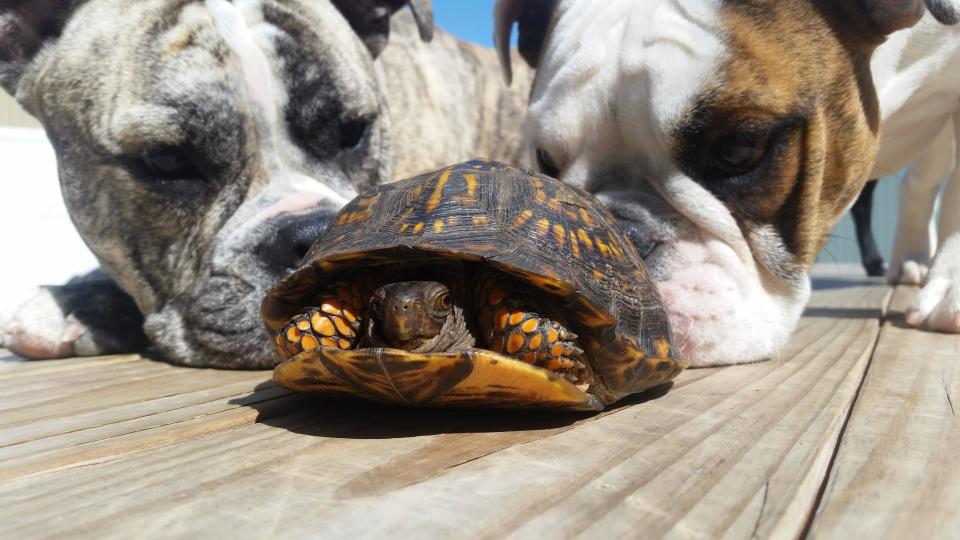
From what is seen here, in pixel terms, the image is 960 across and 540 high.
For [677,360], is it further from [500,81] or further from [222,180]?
[500,81]

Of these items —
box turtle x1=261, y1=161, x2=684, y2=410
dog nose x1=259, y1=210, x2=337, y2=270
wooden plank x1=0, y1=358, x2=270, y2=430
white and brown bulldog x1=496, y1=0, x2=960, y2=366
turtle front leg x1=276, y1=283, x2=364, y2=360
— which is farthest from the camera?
dog nose x1=259, y1=210, x2=337, y2=270

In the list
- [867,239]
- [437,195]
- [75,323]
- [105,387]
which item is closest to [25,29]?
[75,323]

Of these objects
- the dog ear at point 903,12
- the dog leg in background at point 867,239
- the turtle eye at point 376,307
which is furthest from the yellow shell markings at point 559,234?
the dog leg in background at point 867,239

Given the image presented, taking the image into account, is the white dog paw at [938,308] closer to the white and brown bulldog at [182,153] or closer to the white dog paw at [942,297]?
the white dog paw at [942,297]

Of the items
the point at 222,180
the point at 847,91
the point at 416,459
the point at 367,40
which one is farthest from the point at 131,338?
the point at 847,91

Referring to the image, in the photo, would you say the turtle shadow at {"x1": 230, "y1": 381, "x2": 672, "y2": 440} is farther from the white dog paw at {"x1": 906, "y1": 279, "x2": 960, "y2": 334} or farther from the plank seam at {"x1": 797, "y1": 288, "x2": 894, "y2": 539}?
the white dog paw at {"x1": 906, "y1": 279, "x2": 960, "y2": 334}

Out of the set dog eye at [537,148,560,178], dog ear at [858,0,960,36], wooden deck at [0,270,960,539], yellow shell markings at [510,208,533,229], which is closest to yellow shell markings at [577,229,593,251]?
yellow shell markings at [510,208,533,229]

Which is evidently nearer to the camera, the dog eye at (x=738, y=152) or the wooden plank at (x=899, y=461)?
the wooden plank at (x=899, y=461)

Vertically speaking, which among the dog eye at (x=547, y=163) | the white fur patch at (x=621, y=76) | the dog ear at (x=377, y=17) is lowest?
the dog eye at (x=547, y=163)
